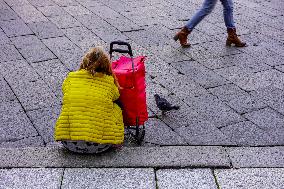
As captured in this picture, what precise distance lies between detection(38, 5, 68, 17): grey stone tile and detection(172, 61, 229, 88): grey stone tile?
3130 millimetres

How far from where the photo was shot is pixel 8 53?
20.9 ft

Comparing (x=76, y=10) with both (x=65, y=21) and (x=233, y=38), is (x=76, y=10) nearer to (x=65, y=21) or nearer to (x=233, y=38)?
(x=65, y=21)

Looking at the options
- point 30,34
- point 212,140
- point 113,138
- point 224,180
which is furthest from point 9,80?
point 224,180

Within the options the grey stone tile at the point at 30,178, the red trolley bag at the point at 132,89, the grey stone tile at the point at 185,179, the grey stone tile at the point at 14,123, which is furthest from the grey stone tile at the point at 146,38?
the grey stone tile at the point at 30,178

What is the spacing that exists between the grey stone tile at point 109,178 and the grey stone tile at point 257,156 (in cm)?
85

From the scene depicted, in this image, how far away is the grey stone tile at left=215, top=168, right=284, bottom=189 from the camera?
374 centimetres

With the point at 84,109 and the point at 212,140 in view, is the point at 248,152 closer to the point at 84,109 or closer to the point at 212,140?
the point at 212,140

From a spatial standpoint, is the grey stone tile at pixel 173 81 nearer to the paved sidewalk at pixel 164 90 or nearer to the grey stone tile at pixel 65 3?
the paved sidewalk at pixel 164 90

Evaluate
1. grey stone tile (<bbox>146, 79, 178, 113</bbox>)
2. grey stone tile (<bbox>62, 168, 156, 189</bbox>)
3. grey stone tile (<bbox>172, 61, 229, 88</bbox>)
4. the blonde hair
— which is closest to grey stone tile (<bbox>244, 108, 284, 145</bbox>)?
grey stone tile (<bbox>172, 61, 229, 88</bbox>)

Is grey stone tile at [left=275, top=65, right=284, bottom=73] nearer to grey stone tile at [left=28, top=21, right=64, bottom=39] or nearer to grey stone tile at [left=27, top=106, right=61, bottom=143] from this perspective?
grey stone tile at [left=27, top=106, right=61, bottom=143]

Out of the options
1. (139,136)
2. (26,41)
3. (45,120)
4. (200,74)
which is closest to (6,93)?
(45,120)

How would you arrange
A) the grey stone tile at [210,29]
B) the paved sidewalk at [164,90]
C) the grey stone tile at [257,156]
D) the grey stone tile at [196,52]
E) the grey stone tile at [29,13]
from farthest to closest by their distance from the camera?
the grey stone tile at [29,13]
the grey stone tile at [210,29]
the grey stone tile at [196,52]
the grey stone tile at [257,156]
the paved sidewalk at [164,90]

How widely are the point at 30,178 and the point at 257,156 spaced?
2.14 m

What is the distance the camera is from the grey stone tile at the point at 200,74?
5633 millimetres
